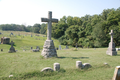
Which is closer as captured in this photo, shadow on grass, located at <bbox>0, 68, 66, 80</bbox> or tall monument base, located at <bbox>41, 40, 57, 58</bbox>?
shadow on grass, located at <bbox>0, 68, 66, 80</bbox>

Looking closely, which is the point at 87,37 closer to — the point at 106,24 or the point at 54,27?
the point at 106,24

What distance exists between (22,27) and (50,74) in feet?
337

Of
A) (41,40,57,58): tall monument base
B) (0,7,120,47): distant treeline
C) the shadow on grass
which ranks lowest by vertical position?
the shadow on grass

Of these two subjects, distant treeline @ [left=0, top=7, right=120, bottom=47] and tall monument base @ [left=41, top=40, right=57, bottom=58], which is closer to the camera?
tall monument base @ [left=41, top=40, right=57, bottom=58]

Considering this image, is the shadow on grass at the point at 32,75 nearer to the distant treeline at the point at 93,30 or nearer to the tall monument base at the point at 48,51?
the tall monument base at the point at 48,51

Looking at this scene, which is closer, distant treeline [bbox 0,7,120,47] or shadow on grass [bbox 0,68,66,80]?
shadow on grass [bbox 0,68,66,80]

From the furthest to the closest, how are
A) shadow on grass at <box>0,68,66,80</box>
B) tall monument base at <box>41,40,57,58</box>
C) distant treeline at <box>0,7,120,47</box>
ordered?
distant treeline at <box>0,7,120,47</box>
tall monument base at <box>41,40,57,58</box>
shadow on grass at <box>0,68,66,80</box>

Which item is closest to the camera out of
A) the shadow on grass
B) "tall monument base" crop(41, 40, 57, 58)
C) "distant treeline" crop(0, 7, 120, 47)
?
the shadow on grass

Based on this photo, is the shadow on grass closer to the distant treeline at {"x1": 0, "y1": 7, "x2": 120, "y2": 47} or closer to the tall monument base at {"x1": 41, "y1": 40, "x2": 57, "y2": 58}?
the tall monument base at {"x1": 41, "y1": 40, "x2": 57, "y2": 58}

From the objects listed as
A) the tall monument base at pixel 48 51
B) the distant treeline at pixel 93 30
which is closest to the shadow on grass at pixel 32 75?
the tall monument base at pixel 48 51

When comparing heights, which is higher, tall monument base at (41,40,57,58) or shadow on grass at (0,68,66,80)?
tall monument base at (41,40,57,58)

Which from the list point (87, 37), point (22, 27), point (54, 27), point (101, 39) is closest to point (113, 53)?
point (101, 39)

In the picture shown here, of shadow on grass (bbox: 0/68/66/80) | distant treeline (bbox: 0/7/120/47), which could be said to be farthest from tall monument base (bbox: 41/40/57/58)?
distant treeline (bbox: 0/7/120/47)

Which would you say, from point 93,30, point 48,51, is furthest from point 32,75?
point 93,30
